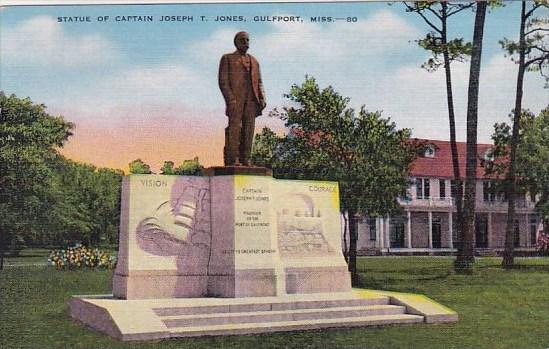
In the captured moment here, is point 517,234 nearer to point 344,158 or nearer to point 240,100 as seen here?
point 344,158

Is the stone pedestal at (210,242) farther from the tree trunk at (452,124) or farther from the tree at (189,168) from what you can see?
the tree trunk at (452,124)

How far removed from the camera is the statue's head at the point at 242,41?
7359 mm

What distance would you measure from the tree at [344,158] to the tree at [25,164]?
2006 millimetres

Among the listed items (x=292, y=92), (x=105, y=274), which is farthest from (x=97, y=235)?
(x=292, y=92)

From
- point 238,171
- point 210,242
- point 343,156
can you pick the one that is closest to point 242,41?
point 238,171

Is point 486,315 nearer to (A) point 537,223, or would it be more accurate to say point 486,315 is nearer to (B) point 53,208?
(A) point 537,223

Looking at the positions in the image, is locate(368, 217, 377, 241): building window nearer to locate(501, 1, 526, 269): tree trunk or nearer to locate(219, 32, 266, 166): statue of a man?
locate(501, 1, 526, 269): tree trunk

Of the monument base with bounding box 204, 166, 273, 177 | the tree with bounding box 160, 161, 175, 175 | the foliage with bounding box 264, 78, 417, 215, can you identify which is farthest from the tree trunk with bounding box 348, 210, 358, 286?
the tree with bounding box 160, 161, 175, 175

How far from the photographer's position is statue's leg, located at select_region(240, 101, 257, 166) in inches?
309

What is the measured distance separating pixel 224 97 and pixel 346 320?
235cm

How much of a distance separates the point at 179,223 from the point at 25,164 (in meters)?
1.59

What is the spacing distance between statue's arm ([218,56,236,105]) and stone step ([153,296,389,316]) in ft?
6.21

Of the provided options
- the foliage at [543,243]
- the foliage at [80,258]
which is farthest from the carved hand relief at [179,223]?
the foliage at [543,243]

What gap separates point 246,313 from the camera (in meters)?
6.90
